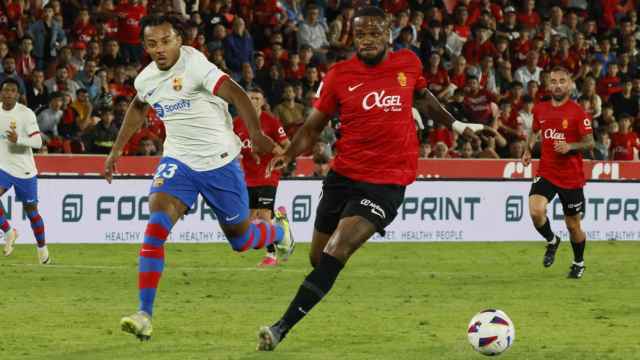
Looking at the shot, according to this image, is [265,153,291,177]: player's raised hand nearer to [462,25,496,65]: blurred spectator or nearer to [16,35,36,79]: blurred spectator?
[16,35,36,79]: blurred spectator

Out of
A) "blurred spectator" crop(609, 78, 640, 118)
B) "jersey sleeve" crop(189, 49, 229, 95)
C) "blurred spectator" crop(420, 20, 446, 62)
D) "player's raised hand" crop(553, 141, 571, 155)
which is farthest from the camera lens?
"blurred spectator" crop(609, 78, 640, 118)

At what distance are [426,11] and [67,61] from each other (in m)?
8.79

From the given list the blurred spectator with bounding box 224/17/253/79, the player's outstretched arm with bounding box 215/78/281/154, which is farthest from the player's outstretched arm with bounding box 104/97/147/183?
the blurred spectator with bounding box 224/17/253/79

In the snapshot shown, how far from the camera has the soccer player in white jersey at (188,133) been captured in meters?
9.20

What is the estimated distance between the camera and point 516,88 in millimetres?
26234

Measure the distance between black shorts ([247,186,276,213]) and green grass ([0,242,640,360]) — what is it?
2.67 feet

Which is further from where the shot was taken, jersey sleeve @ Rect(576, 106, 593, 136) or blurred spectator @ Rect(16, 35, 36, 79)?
blurred spectator @ Rect(16, 35, 36, 79)

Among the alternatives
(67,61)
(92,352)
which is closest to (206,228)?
(67,61)

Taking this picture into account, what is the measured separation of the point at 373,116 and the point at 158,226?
5.50ft

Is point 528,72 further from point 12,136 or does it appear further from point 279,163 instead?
point 279,163

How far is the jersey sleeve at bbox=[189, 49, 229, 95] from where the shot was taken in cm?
940

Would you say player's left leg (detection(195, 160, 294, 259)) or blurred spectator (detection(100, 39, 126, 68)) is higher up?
player's left leg (detection(195, 160, 294, 259))

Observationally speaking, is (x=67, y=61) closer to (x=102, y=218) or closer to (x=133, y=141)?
(x=133, y=141)

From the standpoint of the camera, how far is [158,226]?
908cm
